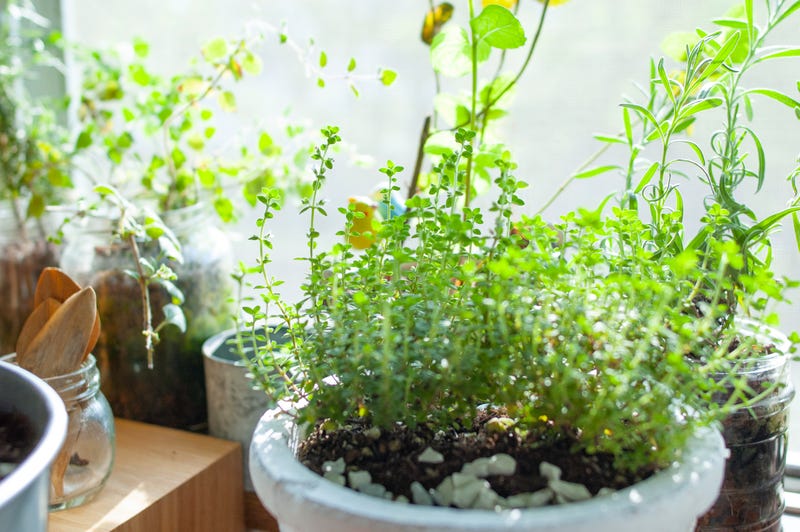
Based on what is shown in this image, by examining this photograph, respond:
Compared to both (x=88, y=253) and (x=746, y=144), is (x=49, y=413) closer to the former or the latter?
(x=88, y=253)

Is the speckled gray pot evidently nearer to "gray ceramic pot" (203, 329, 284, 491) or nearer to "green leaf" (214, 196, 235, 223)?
"gray ceramic pot" (203, 329, 284, 491)

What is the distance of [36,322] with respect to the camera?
713mm

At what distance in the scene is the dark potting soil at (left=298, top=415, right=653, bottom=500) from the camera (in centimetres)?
49

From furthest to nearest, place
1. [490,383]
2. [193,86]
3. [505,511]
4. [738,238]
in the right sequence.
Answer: [193,86]
[738,238]
[490,383]
[505,511]

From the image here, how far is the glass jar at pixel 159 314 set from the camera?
0.84 meters

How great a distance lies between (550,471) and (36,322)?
50cm

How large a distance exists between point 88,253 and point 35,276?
0.56ft

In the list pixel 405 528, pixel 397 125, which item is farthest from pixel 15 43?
pixel 405 528

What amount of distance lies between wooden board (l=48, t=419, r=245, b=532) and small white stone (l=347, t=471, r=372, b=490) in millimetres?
304

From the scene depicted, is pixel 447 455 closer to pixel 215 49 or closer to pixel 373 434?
pixel 373 434

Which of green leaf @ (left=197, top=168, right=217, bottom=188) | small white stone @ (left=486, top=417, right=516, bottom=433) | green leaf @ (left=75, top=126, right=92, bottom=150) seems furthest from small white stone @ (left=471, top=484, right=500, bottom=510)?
green leaf @ (left=75, top=126, right=92, bottom=150)

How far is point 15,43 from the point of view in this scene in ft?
3.49

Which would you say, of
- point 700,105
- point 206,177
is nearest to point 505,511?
point 700,105

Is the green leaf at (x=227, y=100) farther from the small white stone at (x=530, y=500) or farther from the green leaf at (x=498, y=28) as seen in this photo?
the small white stone at (x=530, y=500)
